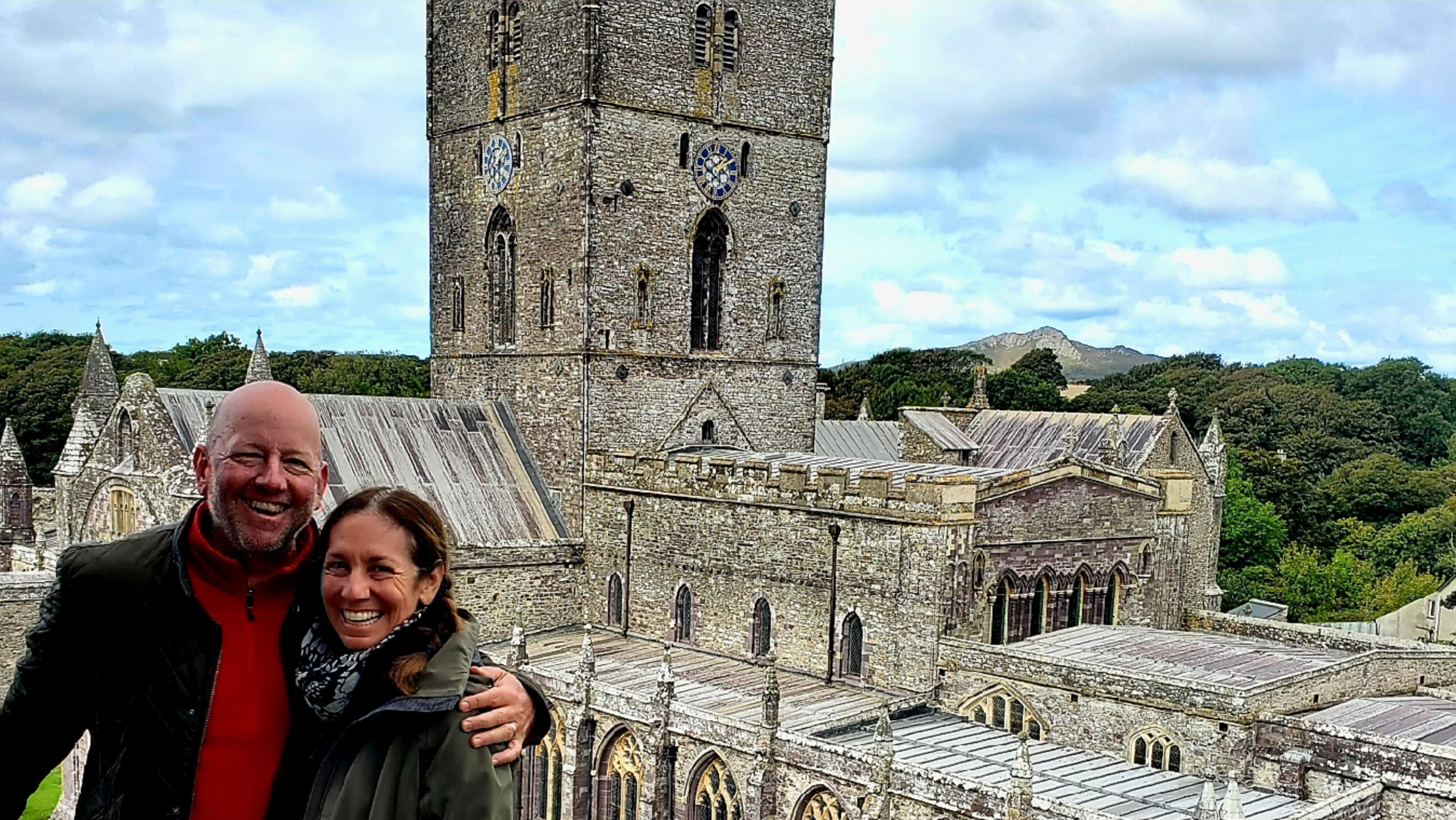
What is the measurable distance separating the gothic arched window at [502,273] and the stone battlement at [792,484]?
191 inches

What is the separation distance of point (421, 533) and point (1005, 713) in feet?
63.3

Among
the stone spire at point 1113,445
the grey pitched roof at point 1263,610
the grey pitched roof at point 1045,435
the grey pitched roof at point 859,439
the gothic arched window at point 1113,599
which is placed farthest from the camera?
the grey pitched roof at point 859,439

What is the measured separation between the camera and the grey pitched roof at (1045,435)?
39344mm

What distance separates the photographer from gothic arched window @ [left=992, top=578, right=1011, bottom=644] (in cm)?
2434

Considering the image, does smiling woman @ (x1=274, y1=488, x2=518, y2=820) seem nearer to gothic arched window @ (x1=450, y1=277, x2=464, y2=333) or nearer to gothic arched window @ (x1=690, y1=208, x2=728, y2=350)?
gothic arched window @ (x1=690, y1=208, x2=728, y2=350)

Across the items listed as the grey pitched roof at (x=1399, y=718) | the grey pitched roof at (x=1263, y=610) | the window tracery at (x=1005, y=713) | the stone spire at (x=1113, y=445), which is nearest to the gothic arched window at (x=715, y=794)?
the window tracery at (x=1005, y=713)

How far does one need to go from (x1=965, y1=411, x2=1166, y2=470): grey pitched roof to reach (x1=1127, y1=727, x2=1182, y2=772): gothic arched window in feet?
57.5

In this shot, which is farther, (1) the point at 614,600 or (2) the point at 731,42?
(2) the point at 731,42

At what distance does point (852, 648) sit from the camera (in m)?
24.7

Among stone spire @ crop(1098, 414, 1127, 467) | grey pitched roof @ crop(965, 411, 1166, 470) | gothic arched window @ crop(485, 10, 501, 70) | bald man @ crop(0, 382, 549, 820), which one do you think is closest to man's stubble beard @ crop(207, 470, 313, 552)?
bald man @ crop(0, 382, 549, 820)

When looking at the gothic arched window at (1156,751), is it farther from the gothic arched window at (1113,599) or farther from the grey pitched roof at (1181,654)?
the gothic arched window at (1113,599)

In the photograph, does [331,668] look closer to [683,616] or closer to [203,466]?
[203,466]

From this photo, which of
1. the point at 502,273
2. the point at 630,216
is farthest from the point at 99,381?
the point at 630,216

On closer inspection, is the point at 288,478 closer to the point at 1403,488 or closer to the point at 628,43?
the point at 628,43
